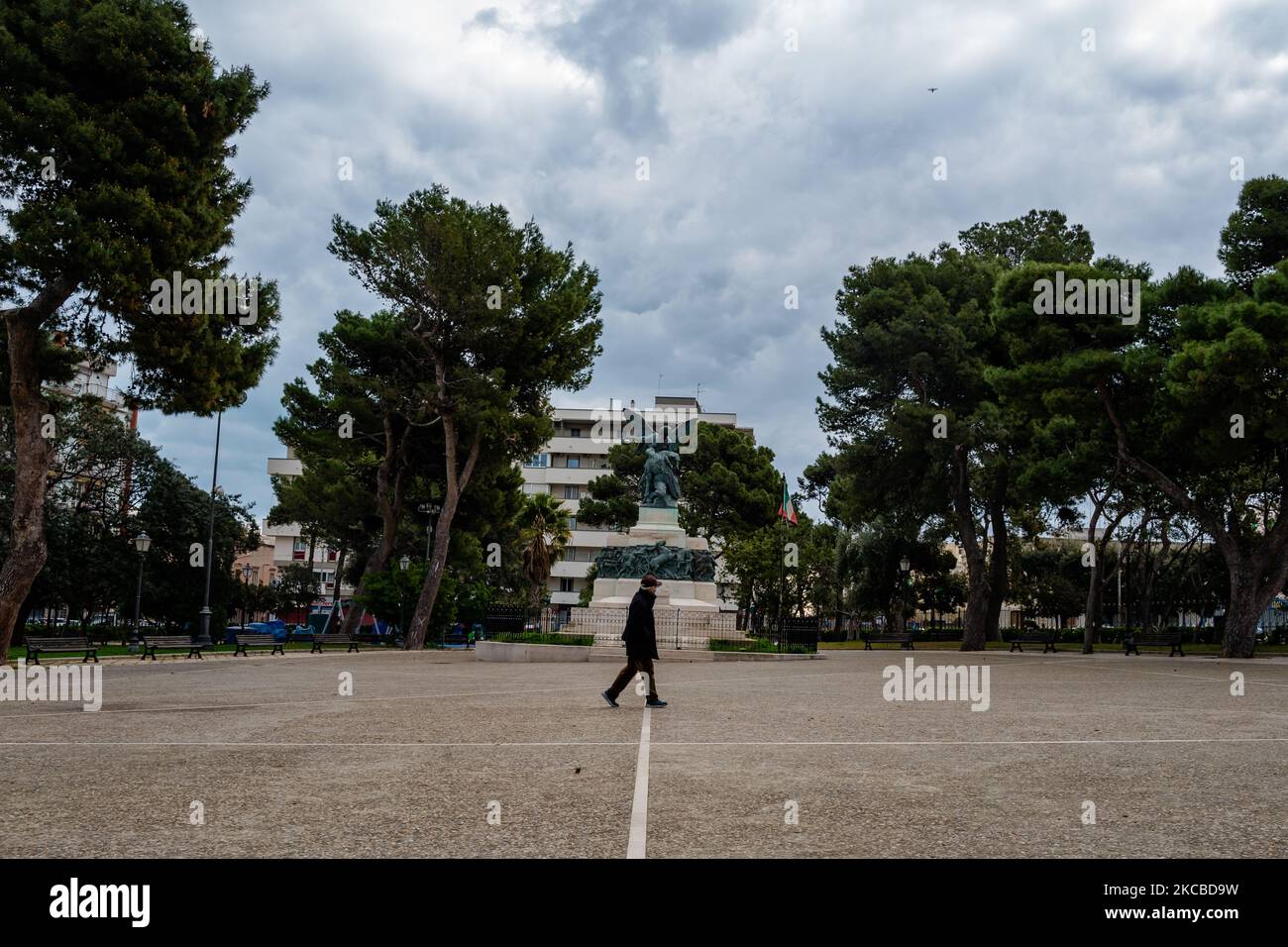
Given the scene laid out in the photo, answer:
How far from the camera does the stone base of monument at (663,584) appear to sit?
27.4m

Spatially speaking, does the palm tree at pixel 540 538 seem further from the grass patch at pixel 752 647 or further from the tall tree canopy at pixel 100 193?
the tall tree canopy at pixel 100 193

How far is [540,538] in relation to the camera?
52.0 m

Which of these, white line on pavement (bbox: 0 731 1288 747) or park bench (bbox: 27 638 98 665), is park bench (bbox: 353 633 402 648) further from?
white line on pavement (bbox: 0 731 1288 747)

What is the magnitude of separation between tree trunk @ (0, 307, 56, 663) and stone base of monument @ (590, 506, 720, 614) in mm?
13845

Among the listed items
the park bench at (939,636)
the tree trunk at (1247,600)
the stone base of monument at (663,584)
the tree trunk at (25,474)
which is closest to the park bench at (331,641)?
the stone base of monument at (663,584)

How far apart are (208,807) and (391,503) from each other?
111ft

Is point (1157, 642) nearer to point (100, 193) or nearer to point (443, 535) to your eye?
point (443, 535)

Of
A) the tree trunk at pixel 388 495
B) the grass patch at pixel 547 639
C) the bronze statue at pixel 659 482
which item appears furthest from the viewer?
the tree trunk at pixel 388 495

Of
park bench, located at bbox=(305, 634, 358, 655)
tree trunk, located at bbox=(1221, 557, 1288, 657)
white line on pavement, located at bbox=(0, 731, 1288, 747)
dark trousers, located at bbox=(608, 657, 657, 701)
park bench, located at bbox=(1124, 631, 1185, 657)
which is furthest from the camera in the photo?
park bench, located at bbox=(1124, 631, 1185, 657)

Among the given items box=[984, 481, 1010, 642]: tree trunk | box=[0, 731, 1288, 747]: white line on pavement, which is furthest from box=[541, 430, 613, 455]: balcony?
box=[0, 731, 1288, 747]: white line on pavement

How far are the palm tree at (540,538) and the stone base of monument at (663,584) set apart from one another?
72.9 ft

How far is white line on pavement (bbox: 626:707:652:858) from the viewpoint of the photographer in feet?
14.6
